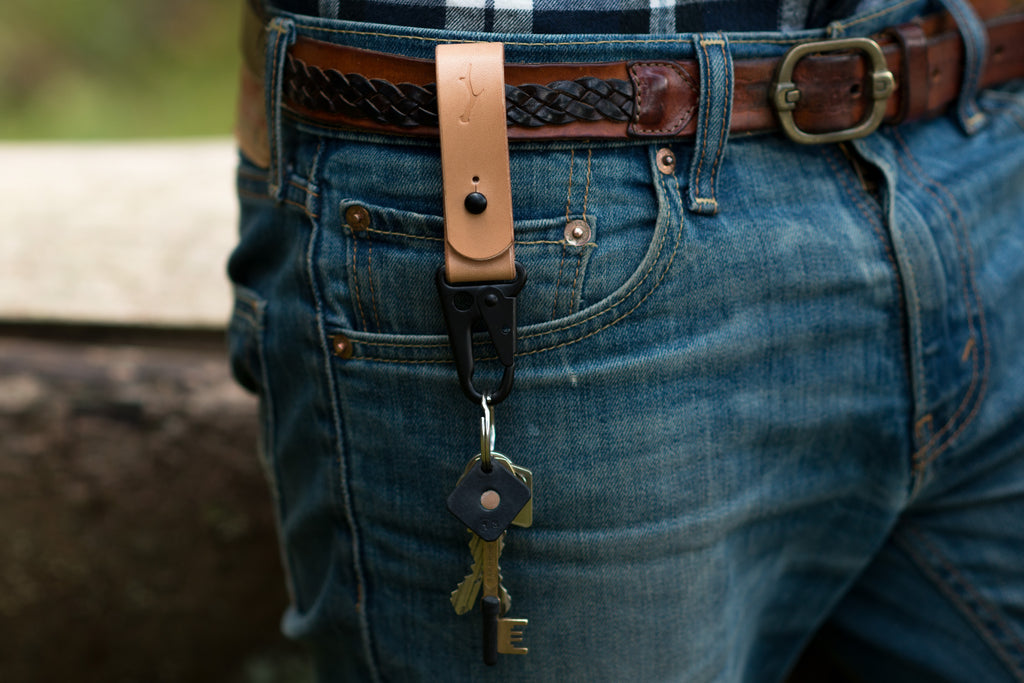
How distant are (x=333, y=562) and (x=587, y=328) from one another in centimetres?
34

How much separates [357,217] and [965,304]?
59 cm

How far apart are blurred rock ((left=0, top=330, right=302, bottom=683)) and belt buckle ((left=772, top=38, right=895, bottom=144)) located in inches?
38.1

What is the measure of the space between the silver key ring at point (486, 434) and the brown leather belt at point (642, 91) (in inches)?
8.5

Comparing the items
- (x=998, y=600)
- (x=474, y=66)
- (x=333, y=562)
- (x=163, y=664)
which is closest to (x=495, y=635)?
(x=333, y=562)

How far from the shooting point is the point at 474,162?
0.62 metres

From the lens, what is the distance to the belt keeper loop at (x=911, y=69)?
0.75m

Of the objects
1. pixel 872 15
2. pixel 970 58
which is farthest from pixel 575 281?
pixel 970 58

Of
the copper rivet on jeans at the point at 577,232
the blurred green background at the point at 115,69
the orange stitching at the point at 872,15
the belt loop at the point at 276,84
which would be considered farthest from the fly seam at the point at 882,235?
the blurred green background at the point at 115,69

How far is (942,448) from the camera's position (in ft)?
2.62

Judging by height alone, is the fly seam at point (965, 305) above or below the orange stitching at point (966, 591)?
above

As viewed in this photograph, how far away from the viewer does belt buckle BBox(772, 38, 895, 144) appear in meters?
0.69

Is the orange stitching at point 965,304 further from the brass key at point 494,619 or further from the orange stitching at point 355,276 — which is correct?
the orange stitching at point 355,276

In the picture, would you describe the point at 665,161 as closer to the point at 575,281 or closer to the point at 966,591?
the point at 575,281

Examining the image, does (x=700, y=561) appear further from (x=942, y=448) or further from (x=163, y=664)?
(x=163, y=664)
